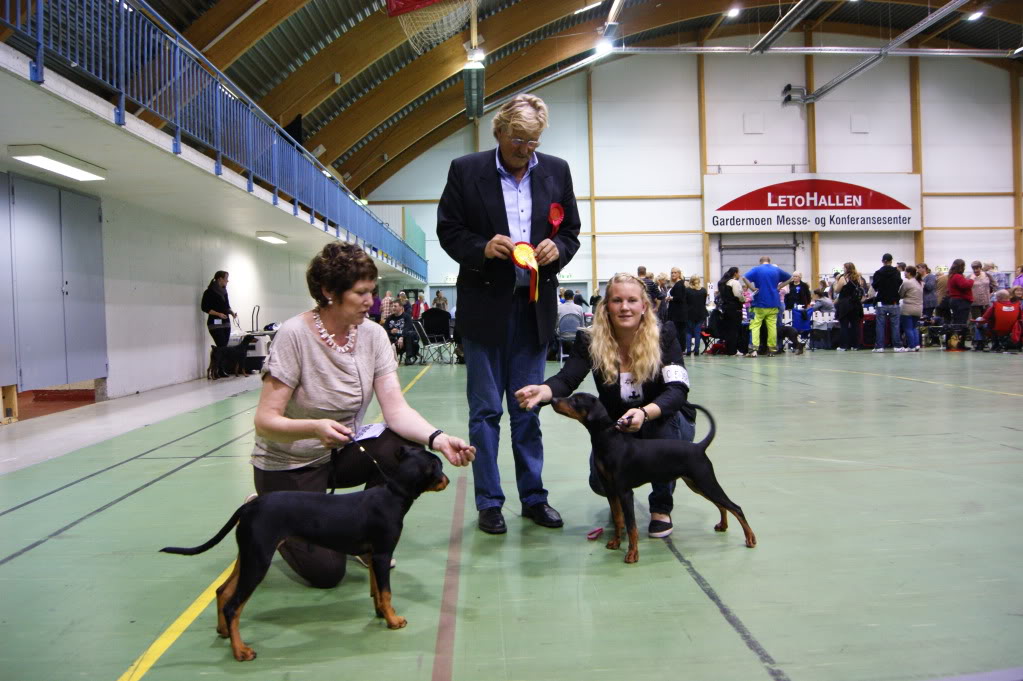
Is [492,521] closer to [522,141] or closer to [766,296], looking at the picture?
[522,141]

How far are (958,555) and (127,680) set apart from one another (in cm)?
253

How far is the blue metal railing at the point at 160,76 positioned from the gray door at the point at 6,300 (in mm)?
1412

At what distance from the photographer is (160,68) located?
6727 mm

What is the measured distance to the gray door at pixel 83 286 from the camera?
720cm

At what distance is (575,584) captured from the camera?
2.20m

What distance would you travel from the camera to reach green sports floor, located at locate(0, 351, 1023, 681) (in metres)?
1.72

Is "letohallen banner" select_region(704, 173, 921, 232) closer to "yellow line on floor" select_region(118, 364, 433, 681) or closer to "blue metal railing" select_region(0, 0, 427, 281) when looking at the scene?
"blue metal railing" select_region(0, 0, 427, 281)

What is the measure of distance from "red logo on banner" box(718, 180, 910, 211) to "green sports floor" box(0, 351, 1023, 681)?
63.4ft

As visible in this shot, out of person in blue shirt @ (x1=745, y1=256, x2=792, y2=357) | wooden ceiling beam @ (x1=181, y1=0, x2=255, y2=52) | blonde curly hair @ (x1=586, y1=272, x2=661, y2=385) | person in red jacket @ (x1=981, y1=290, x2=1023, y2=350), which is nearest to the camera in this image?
blonde curly hair @ (x1=586, y1=272, x2=661, y2=385)

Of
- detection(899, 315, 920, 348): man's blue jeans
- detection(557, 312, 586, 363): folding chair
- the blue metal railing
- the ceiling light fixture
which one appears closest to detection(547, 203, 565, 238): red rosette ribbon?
the blue metal railing

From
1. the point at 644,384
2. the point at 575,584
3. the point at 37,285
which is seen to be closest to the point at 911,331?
the point at 644,384

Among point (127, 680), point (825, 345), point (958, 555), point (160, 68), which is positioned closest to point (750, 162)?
point (825, 345)

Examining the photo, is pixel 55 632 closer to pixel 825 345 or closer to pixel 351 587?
pixel 351 587

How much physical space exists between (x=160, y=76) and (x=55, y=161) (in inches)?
47.9
